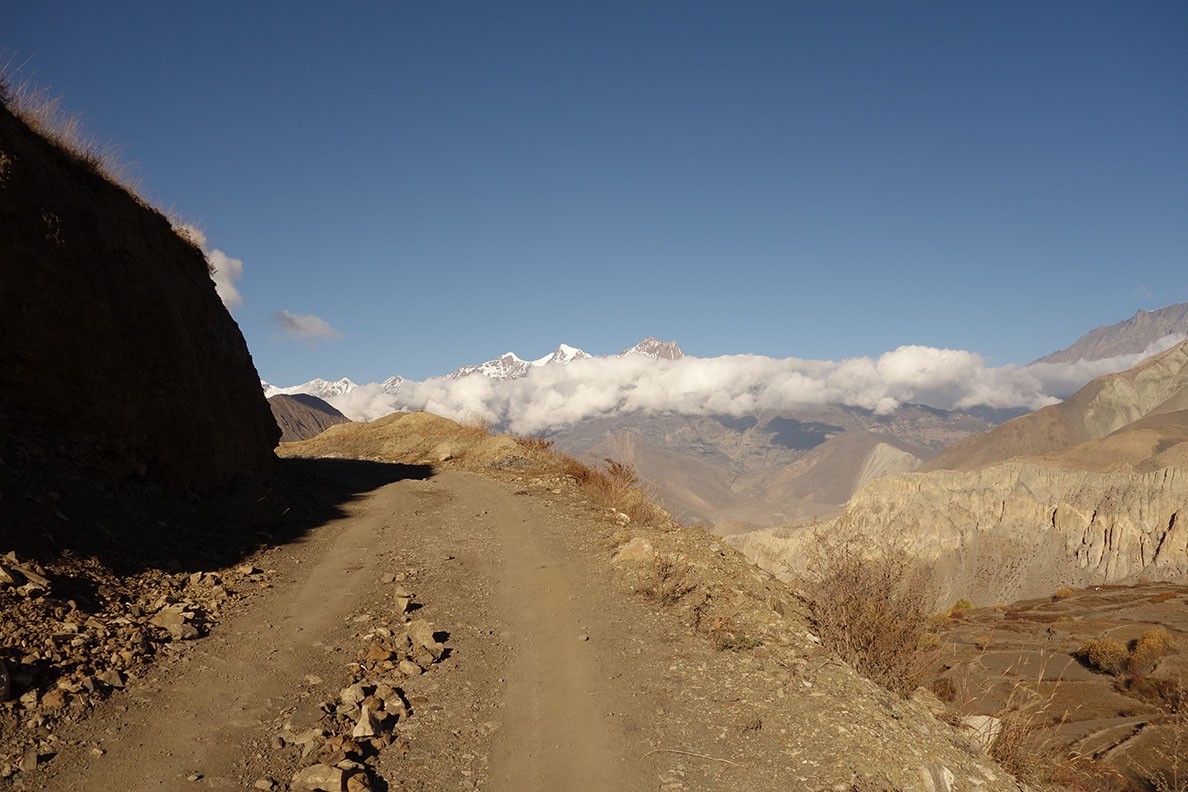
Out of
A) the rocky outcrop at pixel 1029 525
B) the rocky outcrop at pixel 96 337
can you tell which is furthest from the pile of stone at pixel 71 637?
the rocky outcrop at pixel 1029 525

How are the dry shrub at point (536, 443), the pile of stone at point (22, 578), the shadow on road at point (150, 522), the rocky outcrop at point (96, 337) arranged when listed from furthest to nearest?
the dry shrub at point (536, 443), the rocky outcrop at point (96, 337), the shadow on road at point (150, 522), the pile of stone at point (22, 578)

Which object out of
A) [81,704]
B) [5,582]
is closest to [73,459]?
[5,582]

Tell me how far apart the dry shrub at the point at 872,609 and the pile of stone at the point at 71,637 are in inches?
335

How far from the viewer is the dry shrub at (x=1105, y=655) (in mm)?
37094

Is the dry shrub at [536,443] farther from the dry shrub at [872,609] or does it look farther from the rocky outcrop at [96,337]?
the dry shrub at [872,609]

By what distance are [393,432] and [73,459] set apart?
23616mm

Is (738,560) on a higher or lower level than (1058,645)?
higher

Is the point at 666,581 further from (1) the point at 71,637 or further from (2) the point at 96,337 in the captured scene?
(2) the point at 96,337

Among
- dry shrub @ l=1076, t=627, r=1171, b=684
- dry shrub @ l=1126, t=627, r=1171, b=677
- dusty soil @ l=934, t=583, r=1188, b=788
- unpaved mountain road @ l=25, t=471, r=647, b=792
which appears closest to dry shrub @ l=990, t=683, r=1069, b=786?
dusty soil @ l=934, t=583, r=1188, b=788

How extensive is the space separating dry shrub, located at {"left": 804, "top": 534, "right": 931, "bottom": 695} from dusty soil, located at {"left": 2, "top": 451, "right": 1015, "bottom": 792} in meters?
0.67

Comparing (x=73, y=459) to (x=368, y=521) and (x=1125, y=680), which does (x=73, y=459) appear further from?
(x=1125, y=680)

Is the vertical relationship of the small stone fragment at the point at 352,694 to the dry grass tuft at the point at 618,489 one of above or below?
below

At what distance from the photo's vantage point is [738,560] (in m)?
12.2

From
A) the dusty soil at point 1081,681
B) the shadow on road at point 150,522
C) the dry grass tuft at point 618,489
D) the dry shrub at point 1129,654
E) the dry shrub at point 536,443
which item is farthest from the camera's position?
the dry shrub at point 1129,654
